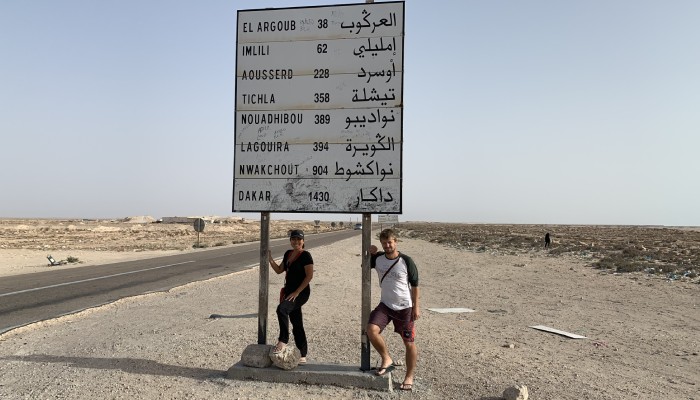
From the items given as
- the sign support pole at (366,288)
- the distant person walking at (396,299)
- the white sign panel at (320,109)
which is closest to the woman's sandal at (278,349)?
the sign support pole at (366,288)

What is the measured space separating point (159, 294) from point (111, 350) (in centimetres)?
624

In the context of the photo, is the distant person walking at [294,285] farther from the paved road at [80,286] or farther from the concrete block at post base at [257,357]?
the paved road at [80,286]

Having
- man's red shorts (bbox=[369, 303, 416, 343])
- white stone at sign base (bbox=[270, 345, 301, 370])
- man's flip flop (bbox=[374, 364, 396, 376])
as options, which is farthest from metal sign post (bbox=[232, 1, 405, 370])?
white stone at sign base (bbox=[270, 345, 301, 370])

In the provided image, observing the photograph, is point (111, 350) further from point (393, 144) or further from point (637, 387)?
point (637, 387)

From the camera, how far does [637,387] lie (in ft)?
19.0

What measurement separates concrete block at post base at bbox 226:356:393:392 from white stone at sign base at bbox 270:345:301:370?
0.22 feet

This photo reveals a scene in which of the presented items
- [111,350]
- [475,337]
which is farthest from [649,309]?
[111,350]

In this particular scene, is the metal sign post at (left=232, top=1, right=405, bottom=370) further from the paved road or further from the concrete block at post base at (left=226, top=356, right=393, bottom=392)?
the paved road

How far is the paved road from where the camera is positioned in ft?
34.8

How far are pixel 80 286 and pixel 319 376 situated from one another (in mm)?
12426

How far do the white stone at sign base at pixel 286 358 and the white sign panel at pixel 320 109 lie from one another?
1.72 meters

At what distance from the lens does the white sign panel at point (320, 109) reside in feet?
19.4

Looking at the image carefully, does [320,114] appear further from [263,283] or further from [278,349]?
[278,349]

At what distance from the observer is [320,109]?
6.12m
